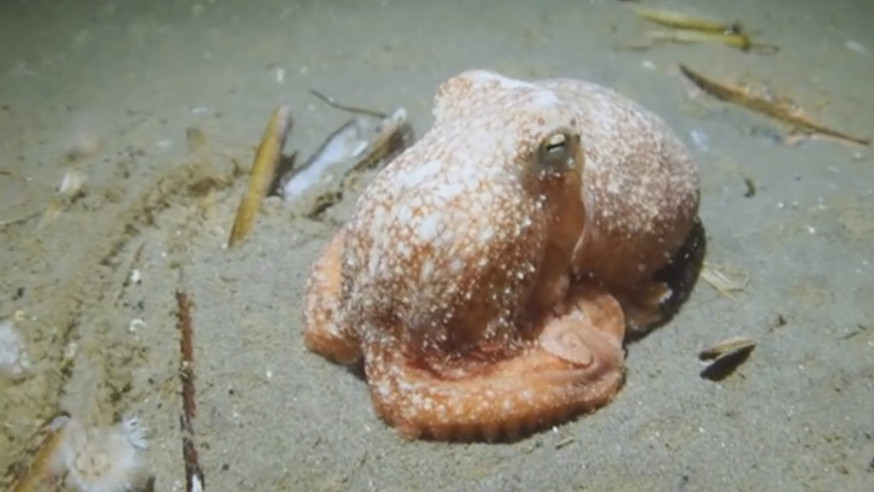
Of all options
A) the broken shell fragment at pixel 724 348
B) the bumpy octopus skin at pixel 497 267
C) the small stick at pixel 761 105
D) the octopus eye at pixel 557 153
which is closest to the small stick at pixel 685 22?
the small stick at pixel 761 105

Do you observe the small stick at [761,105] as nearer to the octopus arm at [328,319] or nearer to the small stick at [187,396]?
the octopus arm at [328,319]

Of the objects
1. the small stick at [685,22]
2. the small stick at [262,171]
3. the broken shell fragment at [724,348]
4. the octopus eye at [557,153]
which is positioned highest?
the octopus eye at [557,153]

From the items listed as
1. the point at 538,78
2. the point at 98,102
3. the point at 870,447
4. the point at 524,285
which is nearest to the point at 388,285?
the point at 524,285

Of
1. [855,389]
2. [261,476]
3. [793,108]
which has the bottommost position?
[261,476]

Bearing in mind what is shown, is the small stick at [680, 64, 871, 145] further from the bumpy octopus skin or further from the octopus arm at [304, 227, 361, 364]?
the octopus arm at [304, 227, 361, 364]

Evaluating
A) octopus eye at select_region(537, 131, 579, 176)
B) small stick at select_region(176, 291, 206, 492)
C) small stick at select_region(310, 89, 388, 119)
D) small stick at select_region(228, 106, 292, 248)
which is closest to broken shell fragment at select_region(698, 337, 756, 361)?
octopus eye at select_region(537, 131, 579, 176)

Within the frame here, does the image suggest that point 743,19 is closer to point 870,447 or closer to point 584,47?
point 584,47

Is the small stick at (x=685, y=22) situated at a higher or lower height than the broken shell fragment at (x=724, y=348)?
higher

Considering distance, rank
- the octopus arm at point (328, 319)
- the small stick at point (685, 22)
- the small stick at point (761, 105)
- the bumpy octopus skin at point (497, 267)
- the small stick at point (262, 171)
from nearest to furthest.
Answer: the bumpy octopus skin at point (497, 267) → the octopus arm at point (328, 319) → the small stick at point (262, 171) → the small stick at point (761, 105) → the small stick at point (685, 22)
